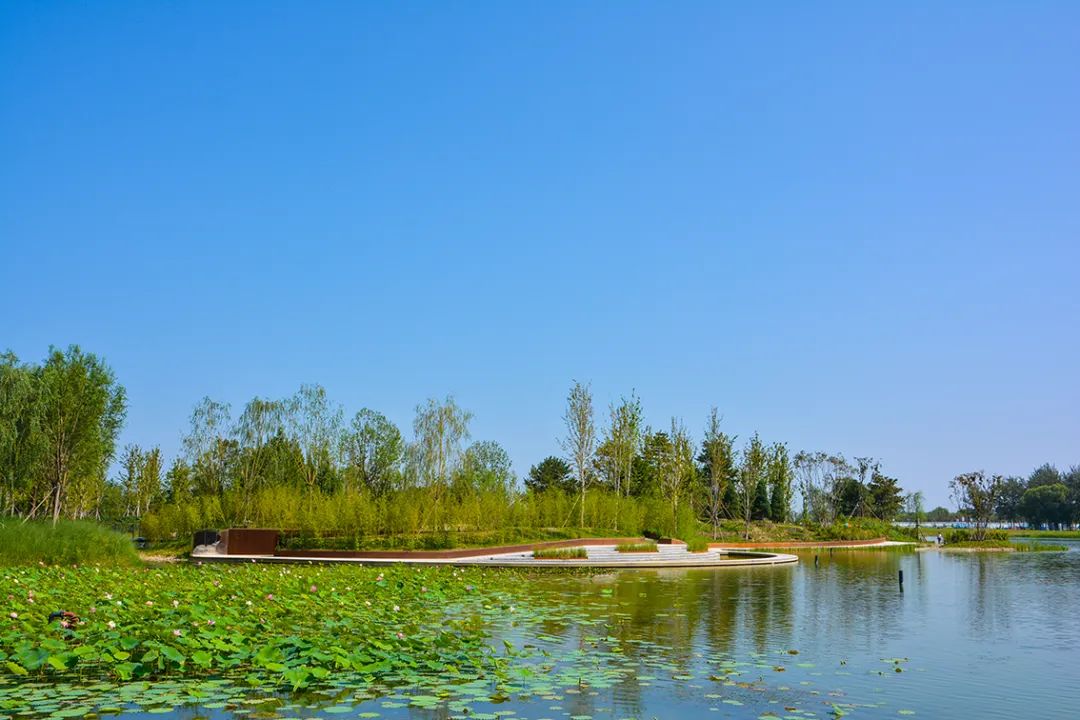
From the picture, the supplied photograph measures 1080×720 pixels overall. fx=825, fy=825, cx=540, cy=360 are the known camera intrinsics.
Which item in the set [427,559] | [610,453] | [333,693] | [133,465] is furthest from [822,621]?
[133,465]

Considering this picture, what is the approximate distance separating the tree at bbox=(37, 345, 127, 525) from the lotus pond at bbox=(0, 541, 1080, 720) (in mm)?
19884

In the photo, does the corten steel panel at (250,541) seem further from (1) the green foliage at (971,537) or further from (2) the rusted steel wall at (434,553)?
(1) the green foliage at (971,537)

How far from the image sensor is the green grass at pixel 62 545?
65.9 feet

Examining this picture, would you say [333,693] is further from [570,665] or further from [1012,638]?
[1012,638]

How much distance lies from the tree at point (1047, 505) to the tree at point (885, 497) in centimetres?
2869

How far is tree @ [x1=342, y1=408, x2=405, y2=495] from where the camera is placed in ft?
157

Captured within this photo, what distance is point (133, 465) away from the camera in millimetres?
55531

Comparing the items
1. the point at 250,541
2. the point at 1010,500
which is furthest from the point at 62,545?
the point at 1010,500

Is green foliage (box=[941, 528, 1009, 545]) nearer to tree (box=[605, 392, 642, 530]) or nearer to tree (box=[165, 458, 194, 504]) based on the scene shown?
tree (box=[605, 392, 642, 530])

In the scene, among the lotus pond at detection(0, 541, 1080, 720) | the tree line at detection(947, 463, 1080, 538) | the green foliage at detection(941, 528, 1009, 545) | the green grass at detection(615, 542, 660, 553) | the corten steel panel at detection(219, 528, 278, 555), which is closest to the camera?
the lotus pond at detection(0, 541, 1080, 720)

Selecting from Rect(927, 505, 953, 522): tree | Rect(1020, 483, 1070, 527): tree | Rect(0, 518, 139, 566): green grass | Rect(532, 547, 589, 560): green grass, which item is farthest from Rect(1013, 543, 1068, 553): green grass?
Rect(927, 505, 953, 522): tree

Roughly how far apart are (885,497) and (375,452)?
4123cm

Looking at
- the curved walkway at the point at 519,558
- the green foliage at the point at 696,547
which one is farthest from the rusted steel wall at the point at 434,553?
the green foliage at the point at 696,547

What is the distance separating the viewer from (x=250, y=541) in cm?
3241
